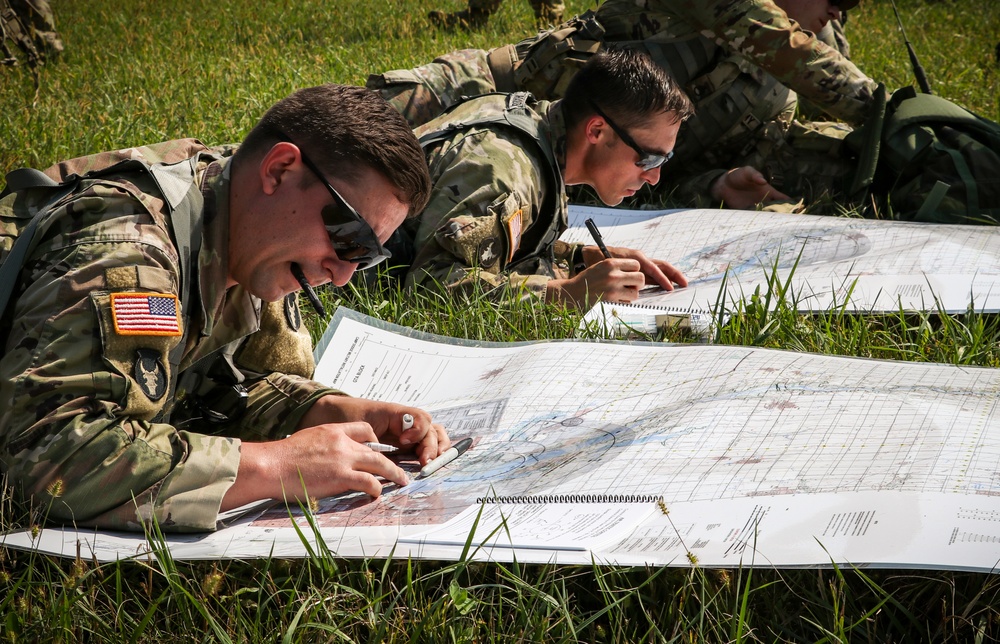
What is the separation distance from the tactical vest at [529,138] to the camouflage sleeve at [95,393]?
1.60 metres

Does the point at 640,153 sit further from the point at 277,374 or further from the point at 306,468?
the point at 306,468

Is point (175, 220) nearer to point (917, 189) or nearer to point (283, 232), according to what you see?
point (283, 232)

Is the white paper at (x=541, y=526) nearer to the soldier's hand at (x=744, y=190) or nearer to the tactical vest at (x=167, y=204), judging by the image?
the tactical vest at (x=167, y=204)

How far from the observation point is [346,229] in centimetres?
178

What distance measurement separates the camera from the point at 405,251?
10.7 ft

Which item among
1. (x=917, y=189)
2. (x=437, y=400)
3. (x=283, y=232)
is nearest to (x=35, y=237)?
(x=283, y=232)

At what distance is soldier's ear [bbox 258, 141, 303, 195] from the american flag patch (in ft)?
0.95

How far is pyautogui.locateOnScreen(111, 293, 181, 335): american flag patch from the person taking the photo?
1.55 m

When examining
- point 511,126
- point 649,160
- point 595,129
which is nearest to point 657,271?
point 649,160

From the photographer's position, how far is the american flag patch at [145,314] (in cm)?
155

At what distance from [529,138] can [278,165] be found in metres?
1.52

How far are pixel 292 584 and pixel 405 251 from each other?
1811 mm

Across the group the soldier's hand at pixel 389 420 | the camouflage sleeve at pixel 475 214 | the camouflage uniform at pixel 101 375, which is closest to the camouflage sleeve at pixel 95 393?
the camouflage uniform at pixel 101 375

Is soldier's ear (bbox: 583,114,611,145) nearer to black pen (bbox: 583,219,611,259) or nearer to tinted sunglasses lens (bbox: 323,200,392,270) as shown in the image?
black pen (bbox: 583,219,611,259)
